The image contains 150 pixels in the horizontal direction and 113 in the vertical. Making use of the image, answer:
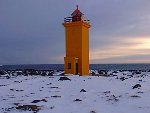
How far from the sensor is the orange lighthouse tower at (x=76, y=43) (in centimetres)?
3253

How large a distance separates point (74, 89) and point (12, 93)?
4321 mm

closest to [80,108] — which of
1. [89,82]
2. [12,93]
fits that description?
[12,93]

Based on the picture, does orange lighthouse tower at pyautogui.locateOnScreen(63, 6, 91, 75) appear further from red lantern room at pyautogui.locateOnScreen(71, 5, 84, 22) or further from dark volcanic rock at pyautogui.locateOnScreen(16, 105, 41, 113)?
dark volcanic rock at pyautogui.locateOnScreen(16, 105, 41, 113)

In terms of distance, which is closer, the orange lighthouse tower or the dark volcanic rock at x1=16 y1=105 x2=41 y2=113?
the dark volcanic rock at x1=16 y1=105 x2=41 y2=113

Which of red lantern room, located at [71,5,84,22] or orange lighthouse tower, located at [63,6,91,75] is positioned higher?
red lantern room, located at [71,5,84,22]

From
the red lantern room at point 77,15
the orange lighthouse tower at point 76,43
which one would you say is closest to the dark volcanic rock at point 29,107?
the orange lighthouse tower at point 76,43

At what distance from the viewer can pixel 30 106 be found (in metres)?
13.4

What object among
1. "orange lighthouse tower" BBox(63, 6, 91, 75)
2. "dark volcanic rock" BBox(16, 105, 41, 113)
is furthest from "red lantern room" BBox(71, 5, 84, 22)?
"dark volcanic rock" BBox(16, 105, 41, 113)

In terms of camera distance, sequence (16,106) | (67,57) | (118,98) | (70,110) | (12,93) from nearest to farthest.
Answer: (70,110) < (16,106) < (118,98) < (12,93) < (67,57)

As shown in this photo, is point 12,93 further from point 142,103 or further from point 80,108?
point 142,103

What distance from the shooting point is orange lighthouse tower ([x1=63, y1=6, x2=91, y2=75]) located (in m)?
32.5

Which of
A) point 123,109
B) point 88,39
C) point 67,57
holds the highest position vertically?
point 88,39

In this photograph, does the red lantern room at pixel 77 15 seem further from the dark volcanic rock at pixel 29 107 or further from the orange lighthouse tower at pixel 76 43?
the dark volcanic rock at pixel 29 107

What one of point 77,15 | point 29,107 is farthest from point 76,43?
point 29,107
